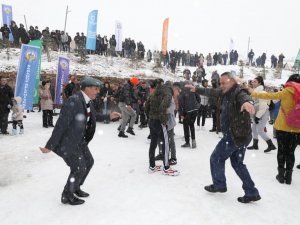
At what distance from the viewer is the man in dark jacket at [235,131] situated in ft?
14.8

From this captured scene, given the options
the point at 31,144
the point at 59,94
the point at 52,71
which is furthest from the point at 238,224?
the point at 52,71

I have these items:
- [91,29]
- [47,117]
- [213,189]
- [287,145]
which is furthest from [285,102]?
[91,29]

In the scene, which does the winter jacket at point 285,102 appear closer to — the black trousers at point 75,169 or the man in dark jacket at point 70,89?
the black trousers at point 75,169

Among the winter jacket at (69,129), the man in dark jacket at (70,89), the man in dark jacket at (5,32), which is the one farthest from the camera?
the man in dark jacket at (5,32)

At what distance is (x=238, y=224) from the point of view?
164 inches

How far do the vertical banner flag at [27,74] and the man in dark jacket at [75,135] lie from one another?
852cm

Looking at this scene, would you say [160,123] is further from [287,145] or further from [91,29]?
[91,29]

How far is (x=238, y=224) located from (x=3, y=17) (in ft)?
85.3

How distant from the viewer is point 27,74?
12.1 metres

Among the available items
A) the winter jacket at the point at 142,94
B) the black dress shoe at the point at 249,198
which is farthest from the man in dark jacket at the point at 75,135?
the winter jacket at the point at 142,94

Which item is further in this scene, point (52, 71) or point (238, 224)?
point (52, 71)

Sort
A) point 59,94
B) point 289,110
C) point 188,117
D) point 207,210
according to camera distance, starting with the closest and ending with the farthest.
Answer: point 207,210 → point 289,110 → point 188,117 → point 59,94

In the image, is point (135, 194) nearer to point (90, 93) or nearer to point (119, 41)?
point (90, 93)

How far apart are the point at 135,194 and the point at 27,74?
28.9ft
